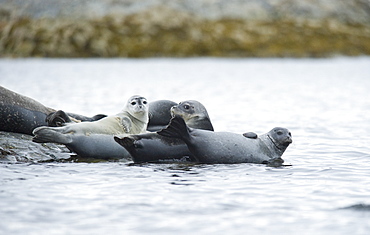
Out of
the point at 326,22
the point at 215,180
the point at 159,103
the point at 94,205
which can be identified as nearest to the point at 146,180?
the point at 215,180

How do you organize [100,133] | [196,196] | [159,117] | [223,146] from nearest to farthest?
[196,196] → [223,146] → [100,133] → [159,117]

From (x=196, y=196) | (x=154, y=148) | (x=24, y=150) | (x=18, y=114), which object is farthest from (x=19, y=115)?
(x=196, y=196)

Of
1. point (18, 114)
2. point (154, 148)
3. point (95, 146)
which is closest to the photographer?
point (154, 148)

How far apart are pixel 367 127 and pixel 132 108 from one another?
358 inches

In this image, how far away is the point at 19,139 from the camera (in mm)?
12953

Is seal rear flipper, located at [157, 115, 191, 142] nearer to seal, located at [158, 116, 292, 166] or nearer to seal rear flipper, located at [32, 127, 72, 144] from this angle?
seal, located at [158, 116, 292, 166]

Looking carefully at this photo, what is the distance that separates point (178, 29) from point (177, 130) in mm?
82562

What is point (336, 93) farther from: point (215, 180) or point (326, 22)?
point (326, 22)

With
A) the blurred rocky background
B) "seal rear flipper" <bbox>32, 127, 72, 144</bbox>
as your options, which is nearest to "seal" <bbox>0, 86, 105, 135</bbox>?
"seal rear flipper" <bbox>32, 127, 72, 144</bbox>

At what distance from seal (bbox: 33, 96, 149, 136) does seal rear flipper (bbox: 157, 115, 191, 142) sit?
1425 millimetres

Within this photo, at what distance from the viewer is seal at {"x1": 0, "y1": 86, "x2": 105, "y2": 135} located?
13203mm

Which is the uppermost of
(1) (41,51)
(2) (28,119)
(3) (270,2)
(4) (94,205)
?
(3) (270,2)

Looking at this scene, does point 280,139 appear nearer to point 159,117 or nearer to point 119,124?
point 159,117

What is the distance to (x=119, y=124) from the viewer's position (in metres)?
13.1
